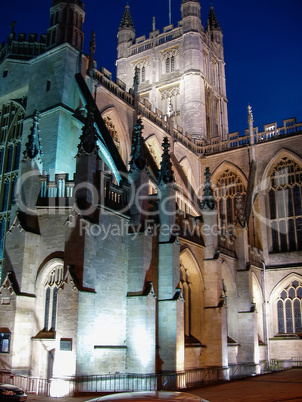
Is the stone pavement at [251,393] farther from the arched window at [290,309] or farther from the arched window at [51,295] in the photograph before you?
the arched window at [290,309]

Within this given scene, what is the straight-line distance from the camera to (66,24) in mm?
22484

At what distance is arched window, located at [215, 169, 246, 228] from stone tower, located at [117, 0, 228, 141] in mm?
5032

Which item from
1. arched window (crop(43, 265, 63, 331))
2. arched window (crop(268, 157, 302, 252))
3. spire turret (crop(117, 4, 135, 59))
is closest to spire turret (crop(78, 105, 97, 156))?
arched window (crop(43, 265, 63, 331))

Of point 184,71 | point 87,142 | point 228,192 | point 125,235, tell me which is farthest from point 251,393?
point 184,71

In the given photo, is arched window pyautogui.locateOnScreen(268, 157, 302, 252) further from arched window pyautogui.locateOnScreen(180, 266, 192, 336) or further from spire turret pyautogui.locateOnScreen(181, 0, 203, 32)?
spire turret pyautogui.locateOnScreen(181, 0, 203, 32)

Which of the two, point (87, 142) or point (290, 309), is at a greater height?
point (87, 142)

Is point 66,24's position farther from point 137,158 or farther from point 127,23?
point 127,23

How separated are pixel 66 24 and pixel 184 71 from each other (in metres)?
20.4

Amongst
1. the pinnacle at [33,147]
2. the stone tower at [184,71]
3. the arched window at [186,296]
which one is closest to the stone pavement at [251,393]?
the arched window at [186,296]

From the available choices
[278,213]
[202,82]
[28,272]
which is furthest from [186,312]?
[202,82]

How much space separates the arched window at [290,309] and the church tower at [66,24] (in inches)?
769

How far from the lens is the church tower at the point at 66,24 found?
73.2 feet

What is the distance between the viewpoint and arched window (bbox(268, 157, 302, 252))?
99.7ft

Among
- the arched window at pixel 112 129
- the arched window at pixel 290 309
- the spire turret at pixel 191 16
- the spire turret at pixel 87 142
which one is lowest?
the arched window at pixel 290 309
